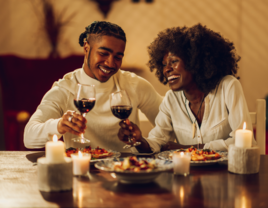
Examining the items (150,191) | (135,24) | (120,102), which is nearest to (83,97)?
(120,102)

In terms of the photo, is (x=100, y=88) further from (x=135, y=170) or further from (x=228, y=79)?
(x=135, y=170)

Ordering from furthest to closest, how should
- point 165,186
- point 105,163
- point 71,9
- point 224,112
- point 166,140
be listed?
1. point 71,9
2. point 166,140
3. point 224,112
4. point 105,163
5. point 165,186

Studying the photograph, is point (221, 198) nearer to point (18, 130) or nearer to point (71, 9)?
point (18, 130)

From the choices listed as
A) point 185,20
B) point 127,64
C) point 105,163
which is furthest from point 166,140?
point 185,20

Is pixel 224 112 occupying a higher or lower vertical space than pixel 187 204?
higher

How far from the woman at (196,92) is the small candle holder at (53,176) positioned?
2.26 feet

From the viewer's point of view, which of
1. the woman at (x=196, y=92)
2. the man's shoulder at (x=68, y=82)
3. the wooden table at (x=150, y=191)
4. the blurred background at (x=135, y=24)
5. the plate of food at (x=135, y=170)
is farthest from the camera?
the blurred background at (x=135, y=24)

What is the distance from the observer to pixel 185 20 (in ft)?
14.1

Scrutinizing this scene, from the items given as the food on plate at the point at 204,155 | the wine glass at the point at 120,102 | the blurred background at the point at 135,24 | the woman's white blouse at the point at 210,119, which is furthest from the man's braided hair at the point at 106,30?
the blurred background at the point at 135,24

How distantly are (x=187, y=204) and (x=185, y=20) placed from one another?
3.76 meters

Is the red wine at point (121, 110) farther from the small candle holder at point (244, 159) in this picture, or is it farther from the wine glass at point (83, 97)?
the small candle holder at point (244, 159)

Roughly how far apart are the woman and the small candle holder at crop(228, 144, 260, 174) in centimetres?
46

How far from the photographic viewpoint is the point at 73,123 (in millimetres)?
1371

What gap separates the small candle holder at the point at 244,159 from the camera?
3.82 ft
